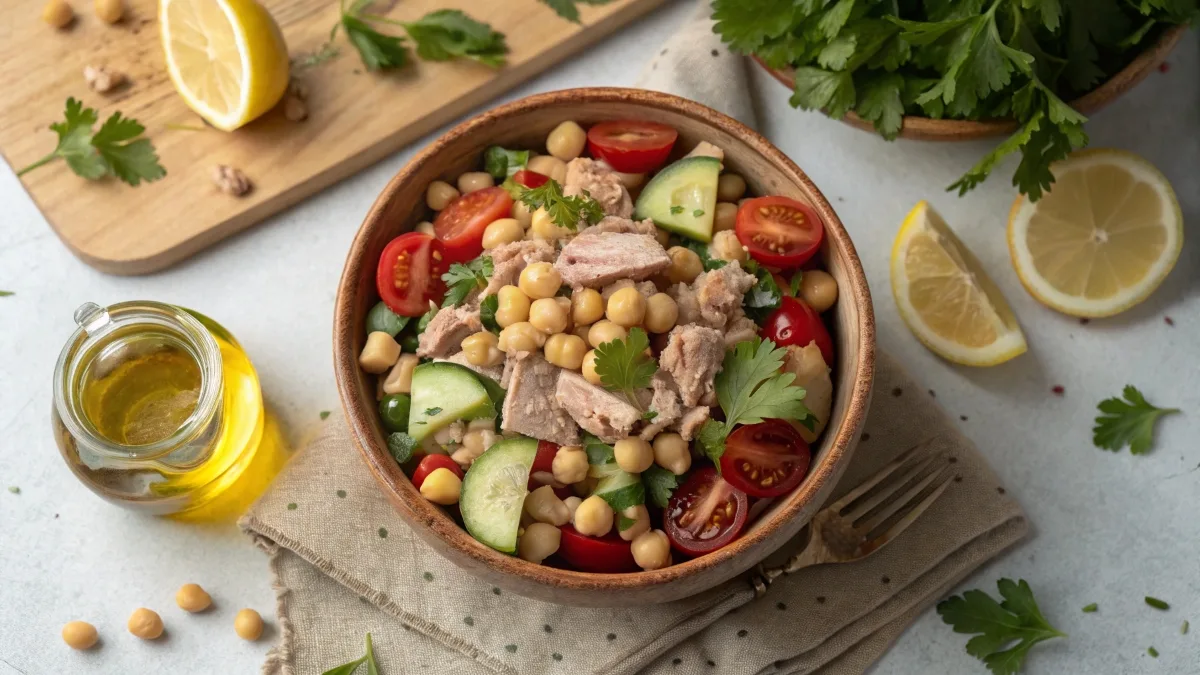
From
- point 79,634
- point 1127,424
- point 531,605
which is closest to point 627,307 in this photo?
point 531,605

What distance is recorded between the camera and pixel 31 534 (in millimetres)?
3857

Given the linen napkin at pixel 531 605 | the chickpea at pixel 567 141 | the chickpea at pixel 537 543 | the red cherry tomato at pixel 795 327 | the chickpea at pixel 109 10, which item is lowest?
the linen napkin at pixel 531 605

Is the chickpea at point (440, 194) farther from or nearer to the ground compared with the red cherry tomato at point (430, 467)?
farther from the ground

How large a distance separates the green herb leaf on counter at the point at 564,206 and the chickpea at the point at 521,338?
0.36 m

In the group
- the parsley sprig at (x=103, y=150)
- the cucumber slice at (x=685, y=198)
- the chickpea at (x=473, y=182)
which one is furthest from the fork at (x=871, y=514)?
the parsley sprig at (x=103, y=150)

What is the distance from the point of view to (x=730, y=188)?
11.5ft

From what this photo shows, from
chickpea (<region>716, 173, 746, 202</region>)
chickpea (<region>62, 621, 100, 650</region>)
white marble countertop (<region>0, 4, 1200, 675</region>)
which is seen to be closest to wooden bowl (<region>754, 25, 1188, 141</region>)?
white marble countertop (<region>0, 4, 1200, 675</region>)

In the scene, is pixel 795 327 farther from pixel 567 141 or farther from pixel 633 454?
pixel 567 141

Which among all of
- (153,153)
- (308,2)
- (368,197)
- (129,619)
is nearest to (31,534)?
(129,619)

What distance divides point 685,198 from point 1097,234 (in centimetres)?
175

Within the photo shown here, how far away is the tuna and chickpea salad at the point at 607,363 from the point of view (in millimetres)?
3061

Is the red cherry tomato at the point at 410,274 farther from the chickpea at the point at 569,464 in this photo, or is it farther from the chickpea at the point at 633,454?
the chickpea at the point at 633,454

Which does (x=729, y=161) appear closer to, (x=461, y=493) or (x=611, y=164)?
(x=611, y=164)

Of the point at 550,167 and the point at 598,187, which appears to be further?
the point at 550,167
